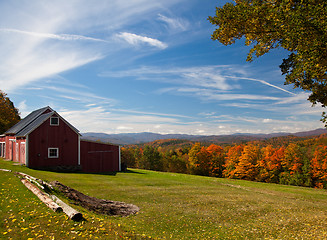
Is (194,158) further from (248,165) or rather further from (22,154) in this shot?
(22,154)

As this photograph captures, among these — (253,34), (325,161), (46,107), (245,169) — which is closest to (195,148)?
(245,169)

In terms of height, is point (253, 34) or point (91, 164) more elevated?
point (253, 34)

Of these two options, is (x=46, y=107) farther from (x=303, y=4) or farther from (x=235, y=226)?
(x=303, y=4)

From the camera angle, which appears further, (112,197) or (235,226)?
(112,197)

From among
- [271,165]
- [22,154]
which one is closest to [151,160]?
[271,165]

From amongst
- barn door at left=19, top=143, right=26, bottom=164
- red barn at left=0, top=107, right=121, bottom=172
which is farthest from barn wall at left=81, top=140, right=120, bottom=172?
barn door at left=19, top=143, right=26, bottom=164

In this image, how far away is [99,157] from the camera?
38.5 metres

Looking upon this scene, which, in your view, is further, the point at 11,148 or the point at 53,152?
the point at 11,148

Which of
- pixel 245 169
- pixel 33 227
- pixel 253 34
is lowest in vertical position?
pixel 245 169

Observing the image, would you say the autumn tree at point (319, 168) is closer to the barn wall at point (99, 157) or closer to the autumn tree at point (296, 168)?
the autumn tree at point (296, 168)

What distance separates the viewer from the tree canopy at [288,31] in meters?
9.33

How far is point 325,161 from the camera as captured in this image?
168ft

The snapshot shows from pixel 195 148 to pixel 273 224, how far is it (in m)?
59.1

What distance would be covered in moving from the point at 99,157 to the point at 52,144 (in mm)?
8251
